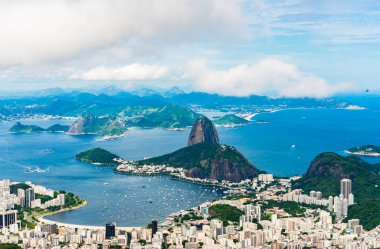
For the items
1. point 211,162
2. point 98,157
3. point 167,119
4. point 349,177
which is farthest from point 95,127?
point 349,177

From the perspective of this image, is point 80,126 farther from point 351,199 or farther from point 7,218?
point 351,199

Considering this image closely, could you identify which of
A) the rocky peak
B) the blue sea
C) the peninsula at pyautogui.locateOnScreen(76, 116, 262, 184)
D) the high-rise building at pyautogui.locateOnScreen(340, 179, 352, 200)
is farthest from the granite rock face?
the high-rise building at pyautogui.locateOnScreen(340, 179, 352, 200)

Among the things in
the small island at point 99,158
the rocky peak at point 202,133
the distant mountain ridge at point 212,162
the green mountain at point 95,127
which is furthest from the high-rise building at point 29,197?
the green mountain at point 95,127

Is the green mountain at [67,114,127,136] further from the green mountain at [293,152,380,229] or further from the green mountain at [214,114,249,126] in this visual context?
the green mountain at [293,152,380,229]

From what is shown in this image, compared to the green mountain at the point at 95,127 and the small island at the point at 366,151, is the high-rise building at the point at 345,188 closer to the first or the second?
the small island at the point at 366,151

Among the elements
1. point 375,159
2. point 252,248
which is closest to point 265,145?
point 375,159

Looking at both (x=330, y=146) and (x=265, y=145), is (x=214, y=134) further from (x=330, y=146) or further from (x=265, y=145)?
(x=330, y=146)
